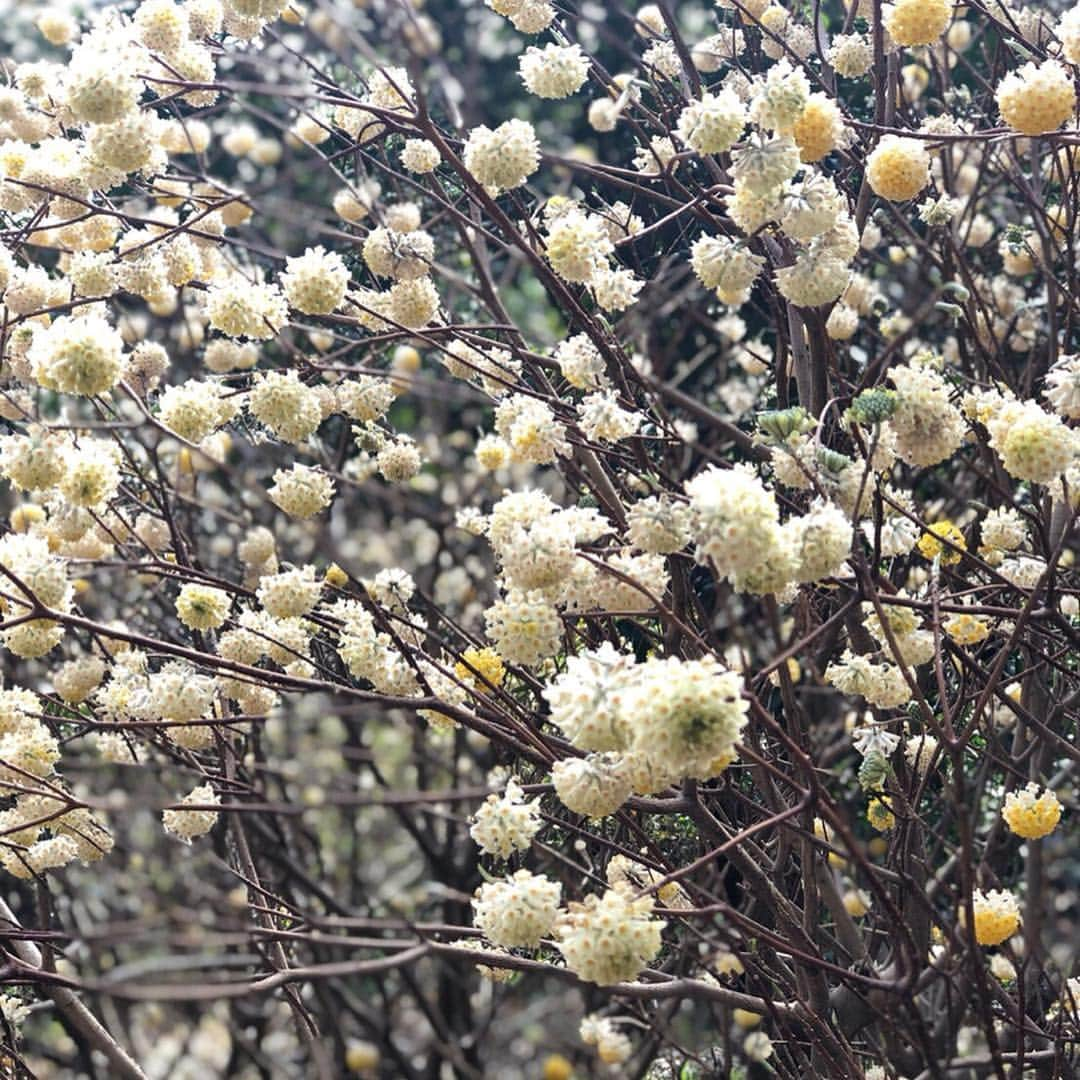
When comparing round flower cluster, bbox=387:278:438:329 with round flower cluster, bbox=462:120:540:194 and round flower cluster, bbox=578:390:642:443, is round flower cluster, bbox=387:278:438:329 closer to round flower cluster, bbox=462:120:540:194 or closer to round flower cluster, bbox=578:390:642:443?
round flower cluster, bbox=462:120:540:194

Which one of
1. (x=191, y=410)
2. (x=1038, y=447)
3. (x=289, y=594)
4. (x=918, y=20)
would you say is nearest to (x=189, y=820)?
(x=289, y=594)

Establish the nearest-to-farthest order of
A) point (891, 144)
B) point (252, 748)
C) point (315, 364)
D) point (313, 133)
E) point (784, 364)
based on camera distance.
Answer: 1. point (891, 144)
2. point (315, 364)
3. point (784, 364)
4. point (252, 748)
5. point (313, 133)

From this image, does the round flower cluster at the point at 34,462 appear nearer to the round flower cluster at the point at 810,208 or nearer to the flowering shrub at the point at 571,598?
the flowering shrub at the point at 571,598

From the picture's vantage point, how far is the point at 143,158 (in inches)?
112

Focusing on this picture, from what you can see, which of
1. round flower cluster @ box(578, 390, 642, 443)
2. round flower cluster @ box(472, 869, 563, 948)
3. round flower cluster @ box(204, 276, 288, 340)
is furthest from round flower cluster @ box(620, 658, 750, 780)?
round flower cluster @ box(204, 276, 288, 340)

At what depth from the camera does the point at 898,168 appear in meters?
2.70

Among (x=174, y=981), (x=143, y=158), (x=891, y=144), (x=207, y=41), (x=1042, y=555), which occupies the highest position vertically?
(x=207, y=41)

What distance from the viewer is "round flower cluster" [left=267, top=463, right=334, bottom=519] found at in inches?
111

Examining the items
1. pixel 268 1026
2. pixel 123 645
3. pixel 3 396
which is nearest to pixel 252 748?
pixel 123 645

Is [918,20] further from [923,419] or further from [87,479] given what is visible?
[87,479]

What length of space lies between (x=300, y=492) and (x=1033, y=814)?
1.61m

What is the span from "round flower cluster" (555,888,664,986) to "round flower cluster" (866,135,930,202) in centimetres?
153

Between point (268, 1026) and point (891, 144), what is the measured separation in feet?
10.7

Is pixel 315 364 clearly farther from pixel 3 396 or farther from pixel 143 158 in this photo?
pixel 3 396
